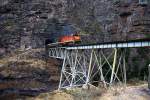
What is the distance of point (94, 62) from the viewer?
44.7m

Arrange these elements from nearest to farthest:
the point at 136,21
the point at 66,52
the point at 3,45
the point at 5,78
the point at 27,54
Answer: the point at 66,52 < the point at 136,21 < the point at 5,78 < the point at 27,54 < the point at 3,45

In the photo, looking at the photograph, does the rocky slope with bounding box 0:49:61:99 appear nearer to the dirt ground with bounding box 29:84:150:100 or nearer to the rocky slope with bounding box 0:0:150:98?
the rocky slope with bounding box 0:0:150:98

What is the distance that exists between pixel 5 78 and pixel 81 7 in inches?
801

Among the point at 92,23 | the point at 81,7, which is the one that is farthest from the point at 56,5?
the point at 92,23

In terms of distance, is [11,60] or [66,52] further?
[11,60]

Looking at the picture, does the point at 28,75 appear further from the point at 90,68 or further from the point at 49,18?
the point at 90,68

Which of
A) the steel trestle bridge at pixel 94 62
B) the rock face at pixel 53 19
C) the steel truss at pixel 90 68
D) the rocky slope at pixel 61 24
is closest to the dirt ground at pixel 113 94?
the steel trestle bridge at pixel 94 62

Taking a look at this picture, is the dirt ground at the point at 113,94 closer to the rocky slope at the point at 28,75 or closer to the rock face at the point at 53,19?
the rocky slope at the point at 28,75

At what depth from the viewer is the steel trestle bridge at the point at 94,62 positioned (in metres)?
34.1

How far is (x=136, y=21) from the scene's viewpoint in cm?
5450

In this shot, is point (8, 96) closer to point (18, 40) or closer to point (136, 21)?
point (18, 40)

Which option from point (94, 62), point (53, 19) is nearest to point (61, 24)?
point (53, 19)

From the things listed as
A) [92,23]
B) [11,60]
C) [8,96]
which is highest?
[92,23]

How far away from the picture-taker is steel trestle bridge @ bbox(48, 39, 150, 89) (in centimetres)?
3412
